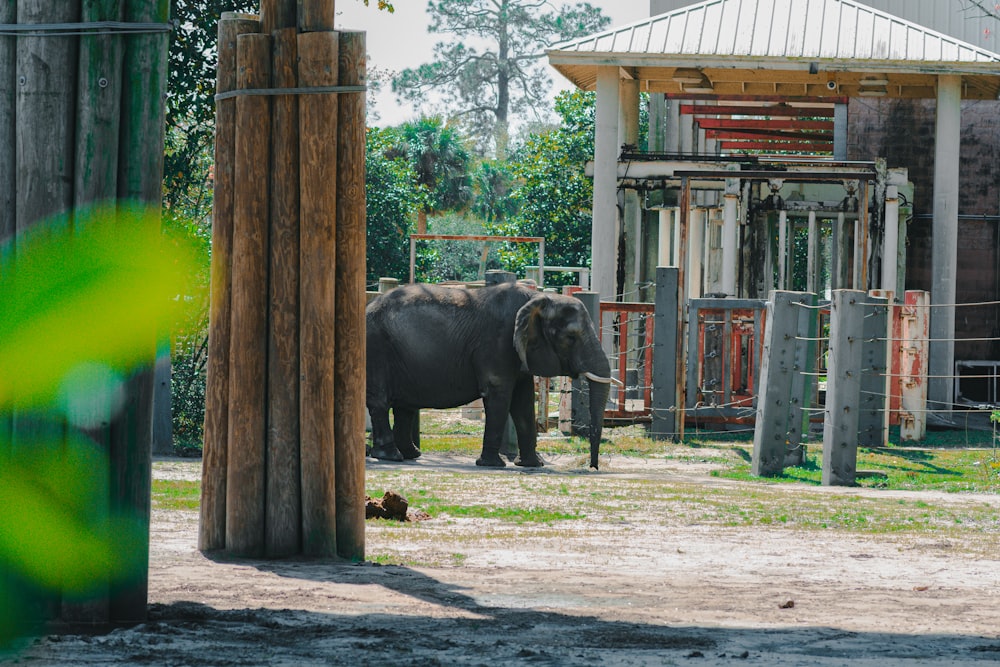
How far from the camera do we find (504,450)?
15289mm

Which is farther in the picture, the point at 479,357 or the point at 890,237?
the point at 890,237

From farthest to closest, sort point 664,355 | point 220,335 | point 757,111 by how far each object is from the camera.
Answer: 1. point 757,111
2. point 664,355
3. point 220,335

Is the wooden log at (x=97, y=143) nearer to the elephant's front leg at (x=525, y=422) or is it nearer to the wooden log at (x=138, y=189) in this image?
the wooden log at (x=138, y=189)

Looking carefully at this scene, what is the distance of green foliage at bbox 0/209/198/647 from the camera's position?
16.8ft

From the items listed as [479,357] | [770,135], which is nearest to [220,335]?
[479,357]

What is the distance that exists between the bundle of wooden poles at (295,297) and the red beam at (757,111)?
22363 millimetres

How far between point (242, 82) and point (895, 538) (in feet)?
14.3

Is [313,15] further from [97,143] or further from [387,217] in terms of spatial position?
[387,217]

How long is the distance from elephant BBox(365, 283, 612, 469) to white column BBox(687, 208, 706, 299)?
8622mm

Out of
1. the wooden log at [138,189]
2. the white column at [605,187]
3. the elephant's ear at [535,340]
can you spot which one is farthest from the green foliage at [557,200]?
the wooden log at [138,189]

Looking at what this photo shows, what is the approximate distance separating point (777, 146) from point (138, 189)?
30.8m

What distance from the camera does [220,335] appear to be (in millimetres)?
6805

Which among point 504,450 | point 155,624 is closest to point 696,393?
point 504,450

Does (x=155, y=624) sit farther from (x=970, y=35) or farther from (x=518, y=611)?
(x=970, y=35)
